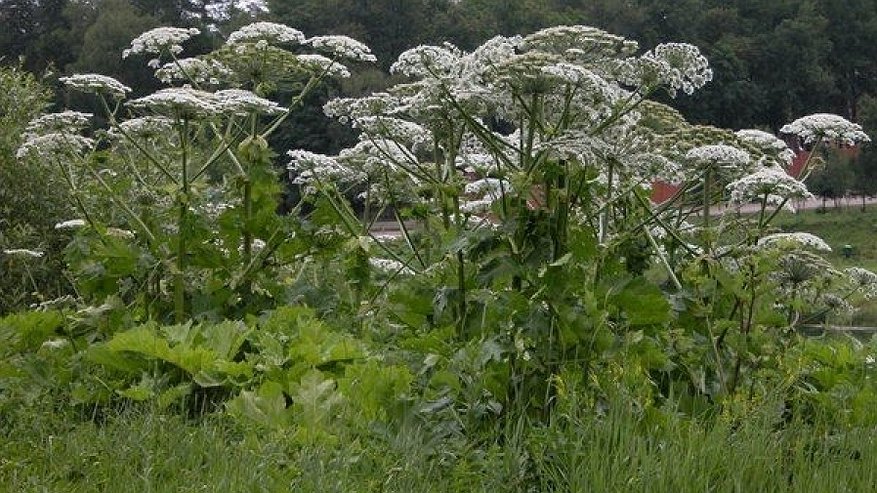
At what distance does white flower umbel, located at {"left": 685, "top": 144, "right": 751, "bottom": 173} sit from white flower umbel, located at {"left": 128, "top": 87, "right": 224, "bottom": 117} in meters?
2.27

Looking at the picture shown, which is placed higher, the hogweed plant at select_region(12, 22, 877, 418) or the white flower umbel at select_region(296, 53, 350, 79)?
the white flower umbel at select_region(296, 53, 350, 79)

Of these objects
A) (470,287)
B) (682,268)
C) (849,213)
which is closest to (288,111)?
(470,287)

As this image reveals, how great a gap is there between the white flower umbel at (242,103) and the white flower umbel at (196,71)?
2.64ft

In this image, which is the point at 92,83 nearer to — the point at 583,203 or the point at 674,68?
the point at 583,203

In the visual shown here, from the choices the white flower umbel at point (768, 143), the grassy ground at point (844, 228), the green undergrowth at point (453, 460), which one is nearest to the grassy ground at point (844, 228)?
the grassy ground at point (844, 228)

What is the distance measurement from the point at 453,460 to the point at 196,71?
365cm

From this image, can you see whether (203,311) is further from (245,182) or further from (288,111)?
(288,111)

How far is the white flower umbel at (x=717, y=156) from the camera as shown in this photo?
17.1 ft

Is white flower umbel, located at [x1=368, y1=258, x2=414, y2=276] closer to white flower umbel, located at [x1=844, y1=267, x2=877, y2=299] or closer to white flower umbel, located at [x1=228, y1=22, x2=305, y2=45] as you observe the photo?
white flower umbel, located at [x1=228, y1=22, x2=305, y2=45]

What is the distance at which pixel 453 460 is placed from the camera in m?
4.28

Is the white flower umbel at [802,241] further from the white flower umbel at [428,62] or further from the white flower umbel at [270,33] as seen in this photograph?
the white flower umbel at [270,33]

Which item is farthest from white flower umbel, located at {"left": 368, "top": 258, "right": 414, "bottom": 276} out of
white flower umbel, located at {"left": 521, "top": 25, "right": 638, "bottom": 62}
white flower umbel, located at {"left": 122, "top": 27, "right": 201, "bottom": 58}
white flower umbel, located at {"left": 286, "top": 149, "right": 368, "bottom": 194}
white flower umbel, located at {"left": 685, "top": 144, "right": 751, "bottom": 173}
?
white flower umbel, located at {"left": 685, "top": 144, "right": 751, "bottom": 173}

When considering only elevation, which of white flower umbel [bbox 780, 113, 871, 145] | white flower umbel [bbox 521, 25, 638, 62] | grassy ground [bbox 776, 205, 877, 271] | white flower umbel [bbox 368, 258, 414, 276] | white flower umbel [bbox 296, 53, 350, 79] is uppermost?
white flower umbel [bbox 521, 25, 638, 62]

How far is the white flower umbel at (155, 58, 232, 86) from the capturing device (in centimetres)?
678
